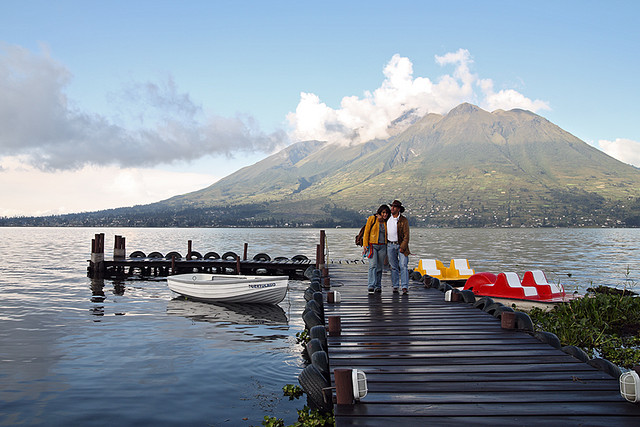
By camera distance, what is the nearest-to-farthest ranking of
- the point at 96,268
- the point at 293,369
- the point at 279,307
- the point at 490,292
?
1. the point at 293,369
2. the point at 490,292
3. the point at 279,307
4. the point at 96,268

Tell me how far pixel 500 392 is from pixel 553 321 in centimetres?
1000

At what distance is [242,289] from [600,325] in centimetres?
1486

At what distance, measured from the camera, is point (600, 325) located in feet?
49.0

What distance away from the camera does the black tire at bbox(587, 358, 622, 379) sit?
23.3 ft

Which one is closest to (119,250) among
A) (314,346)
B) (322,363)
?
(314,346)

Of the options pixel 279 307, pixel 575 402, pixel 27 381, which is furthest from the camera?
pixel 279 307

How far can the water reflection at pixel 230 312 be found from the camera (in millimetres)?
20388

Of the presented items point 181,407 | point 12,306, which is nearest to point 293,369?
point 181,407

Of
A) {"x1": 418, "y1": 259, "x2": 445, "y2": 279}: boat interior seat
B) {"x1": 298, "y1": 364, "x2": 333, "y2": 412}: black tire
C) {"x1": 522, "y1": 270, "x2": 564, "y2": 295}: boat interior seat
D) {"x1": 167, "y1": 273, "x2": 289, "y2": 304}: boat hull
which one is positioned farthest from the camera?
{"x1": 418, "y1": 259, "x2": 445, "y2": 279}: boat interior seat

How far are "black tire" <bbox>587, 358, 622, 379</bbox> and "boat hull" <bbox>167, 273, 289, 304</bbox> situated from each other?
54.9 ft

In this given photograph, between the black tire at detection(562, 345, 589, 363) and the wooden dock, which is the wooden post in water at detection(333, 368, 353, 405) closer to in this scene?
the wooden dock

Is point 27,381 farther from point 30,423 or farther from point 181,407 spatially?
point 181,407

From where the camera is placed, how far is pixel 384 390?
6.67m

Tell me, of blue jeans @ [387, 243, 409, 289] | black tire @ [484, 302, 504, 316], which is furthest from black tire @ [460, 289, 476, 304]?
blue jeans @ [387, 243, 409, 289]
